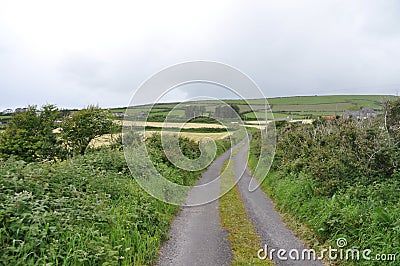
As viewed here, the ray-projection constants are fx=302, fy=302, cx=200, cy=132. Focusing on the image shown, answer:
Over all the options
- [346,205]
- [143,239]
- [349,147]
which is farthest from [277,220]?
[143,239]

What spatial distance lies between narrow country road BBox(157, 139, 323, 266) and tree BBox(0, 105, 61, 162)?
11540 millimetres

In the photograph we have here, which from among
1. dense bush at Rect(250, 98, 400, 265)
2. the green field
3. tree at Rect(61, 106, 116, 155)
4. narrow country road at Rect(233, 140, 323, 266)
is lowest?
narrow country road at Rect(233, 140, 323, 266)

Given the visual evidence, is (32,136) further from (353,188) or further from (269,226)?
(353,188)

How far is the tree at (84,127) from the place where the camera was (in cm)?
1981

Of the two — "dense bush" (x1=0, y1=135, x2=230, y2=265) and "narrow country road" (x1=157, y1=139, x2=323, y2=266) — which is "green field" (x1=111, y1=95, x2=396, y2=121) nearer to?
"narrow country road" (x1=157, y1=139, x2=323, y2=266)

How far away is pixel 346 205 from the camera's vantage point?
7488mm

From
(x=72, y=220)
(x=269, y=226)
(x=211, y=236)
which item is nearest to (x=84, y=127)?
(x=211, y=236)

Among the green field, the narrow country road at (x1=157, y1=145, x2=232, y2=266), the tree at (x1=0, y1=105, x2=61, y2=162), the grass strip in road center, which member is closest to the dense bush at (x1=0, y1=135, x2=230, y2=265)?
the narrow country road at (x1=157, y1=145, x2=232, y2=266)

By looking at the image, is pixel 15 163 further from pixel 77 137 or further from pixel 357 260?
pixel 77 137

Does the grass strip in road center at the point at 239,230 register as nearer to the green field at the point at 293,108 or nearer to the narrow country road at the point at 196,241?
the narrow country road at the point at 196,241

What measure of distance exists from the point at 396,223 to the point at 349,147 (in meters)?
3.83

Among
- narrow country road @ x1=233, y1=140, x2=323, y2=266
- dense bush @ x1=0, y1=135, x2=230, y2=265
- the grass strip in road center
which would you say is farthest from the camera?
narrow country road @ x1=233, y1=140, x2=323, y2=266

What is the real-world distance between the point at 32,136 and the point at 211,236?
15663 millimetres

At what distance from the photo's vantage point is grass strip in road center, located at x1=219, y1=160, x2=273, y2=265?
645cm
